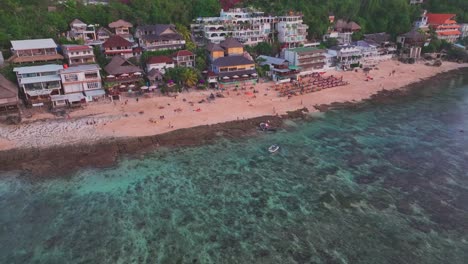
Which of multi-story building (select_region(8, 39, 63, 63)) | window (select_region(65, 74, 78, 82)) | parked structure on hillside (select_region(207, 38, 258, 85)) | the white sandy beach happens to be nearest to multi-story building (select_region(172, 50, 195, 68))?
parked structure on hillside (select_region(207, 38, 258, 85))

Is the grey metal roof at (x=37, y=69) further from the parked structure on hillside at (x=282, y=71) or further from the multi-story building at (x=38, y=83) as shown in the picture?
the parked structure on hillside at (x=282, y=71)

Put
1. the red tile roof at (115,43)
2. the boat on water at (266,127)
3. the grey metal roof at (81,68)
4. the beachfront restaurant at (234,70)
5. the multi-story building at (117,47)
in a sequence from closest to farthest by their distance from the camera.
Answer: the boat on water at (266,127) → the grey metal roof at (81,68) → the beachfront restaurant at (234,70) → the red tile roof at (115,43) → the multi-story building at (117,47)

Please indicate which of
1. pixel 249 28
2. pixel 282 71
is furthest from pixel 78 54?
pixel 249 28

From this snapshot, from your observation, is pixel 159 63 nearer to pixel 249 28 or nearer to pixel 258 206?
pixel 249 28

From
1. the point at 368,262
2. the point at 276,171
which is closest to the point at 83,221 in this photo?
the point at 276,171

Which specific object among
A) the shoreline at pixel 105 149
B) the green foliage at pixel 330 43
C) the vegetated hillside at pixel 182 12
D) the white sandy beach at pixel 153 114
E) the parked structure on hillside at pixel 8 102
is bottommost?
the shoreline at pixel 105 149

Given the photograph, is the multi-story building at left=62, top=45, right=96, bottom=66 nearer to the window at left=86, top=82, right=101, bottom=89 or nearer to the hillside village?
the hillside village

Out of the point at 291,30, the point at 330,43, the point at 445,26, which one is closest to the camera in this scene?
the point at 291,30

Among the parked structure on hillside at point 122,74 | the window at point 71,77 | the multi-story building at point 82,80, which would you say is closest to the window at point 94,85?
the multi-story building at point 82,80
